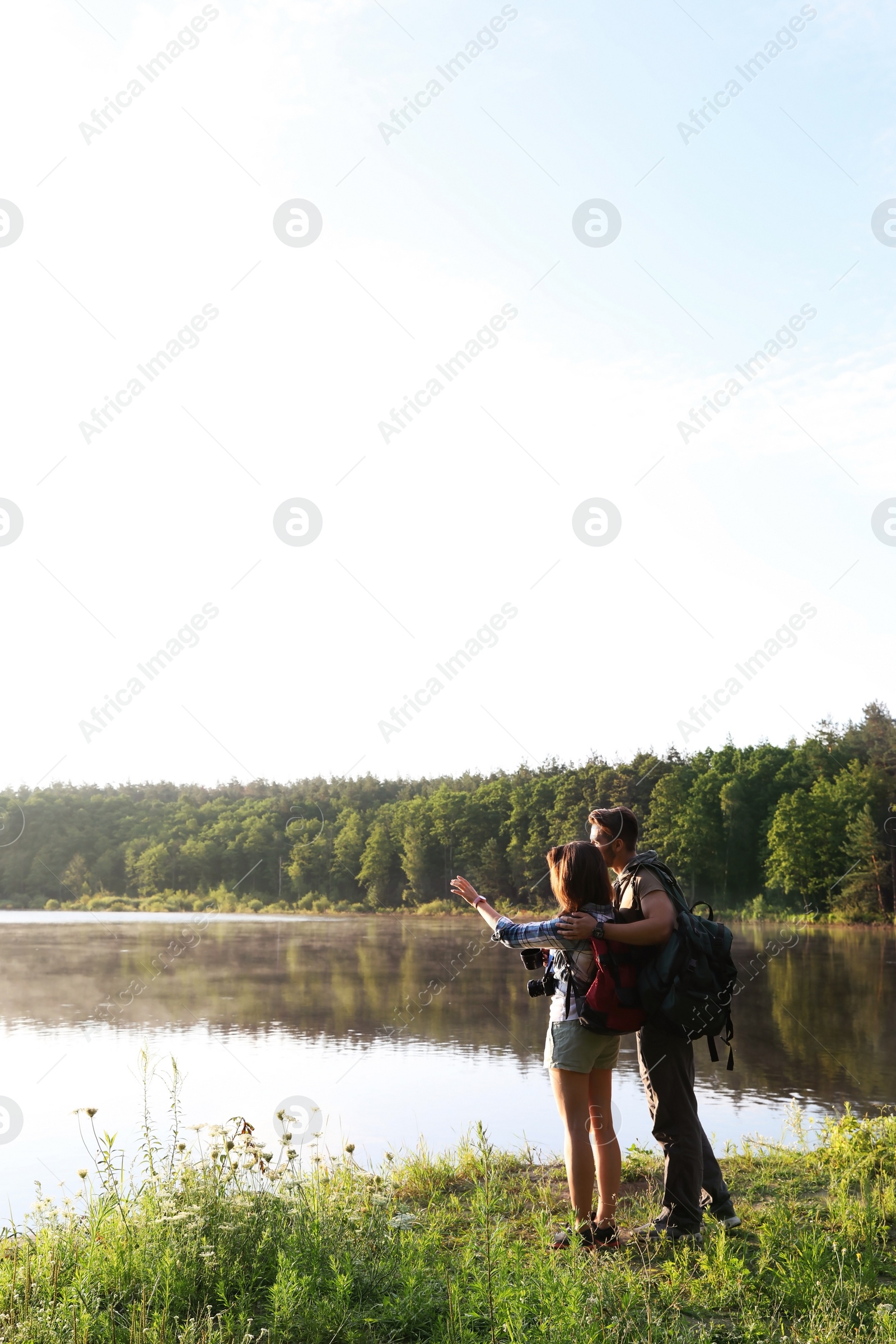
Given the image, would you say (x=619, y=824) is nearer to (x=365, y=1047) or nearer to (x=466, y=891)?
(x=466, y=891)

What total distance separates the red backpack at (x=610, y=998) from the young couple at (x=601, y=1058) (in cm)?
6

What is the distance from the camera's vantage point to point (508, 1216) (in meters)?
4.63

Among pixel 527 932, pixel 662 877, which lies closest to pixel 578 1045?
pixel 527 932

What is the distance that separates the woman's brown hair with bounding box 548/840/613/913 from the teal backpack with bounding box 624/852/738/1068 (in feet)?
0.90

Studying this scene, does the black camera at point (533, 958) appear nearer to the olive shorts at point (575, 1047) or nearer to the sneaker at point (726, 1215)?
the olive shorts at point (575, 1047)

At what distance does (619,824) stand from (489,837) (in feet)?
185

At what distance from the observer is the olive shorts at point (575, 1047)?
13.4 feet

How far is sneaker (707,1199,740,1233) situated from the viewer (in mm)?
4254

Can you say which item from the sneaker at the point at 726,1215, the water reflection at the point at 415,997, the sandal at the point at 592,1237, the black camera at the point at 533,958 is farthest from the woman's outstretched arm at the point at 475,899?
the water reflection at the point at 415,997

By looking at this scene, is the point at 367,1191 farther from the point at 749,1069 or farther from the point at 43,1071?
the point at 43,1071

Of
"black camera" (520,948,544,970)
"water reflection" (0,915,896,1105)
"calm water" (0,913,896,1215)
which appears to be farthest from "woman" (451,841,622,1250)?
"water reflection" (0,915,896,1105)

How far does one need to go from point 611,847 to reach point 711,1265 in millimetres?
1606

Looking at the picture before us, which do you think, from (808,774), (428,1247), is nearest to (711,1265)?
(428,1247)

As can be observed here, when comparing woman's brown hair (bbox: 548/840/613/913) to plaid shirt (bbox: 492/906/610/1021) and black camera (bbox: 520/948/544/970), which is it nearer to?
plaid shirt (bbox: 492/906/610/1021)
